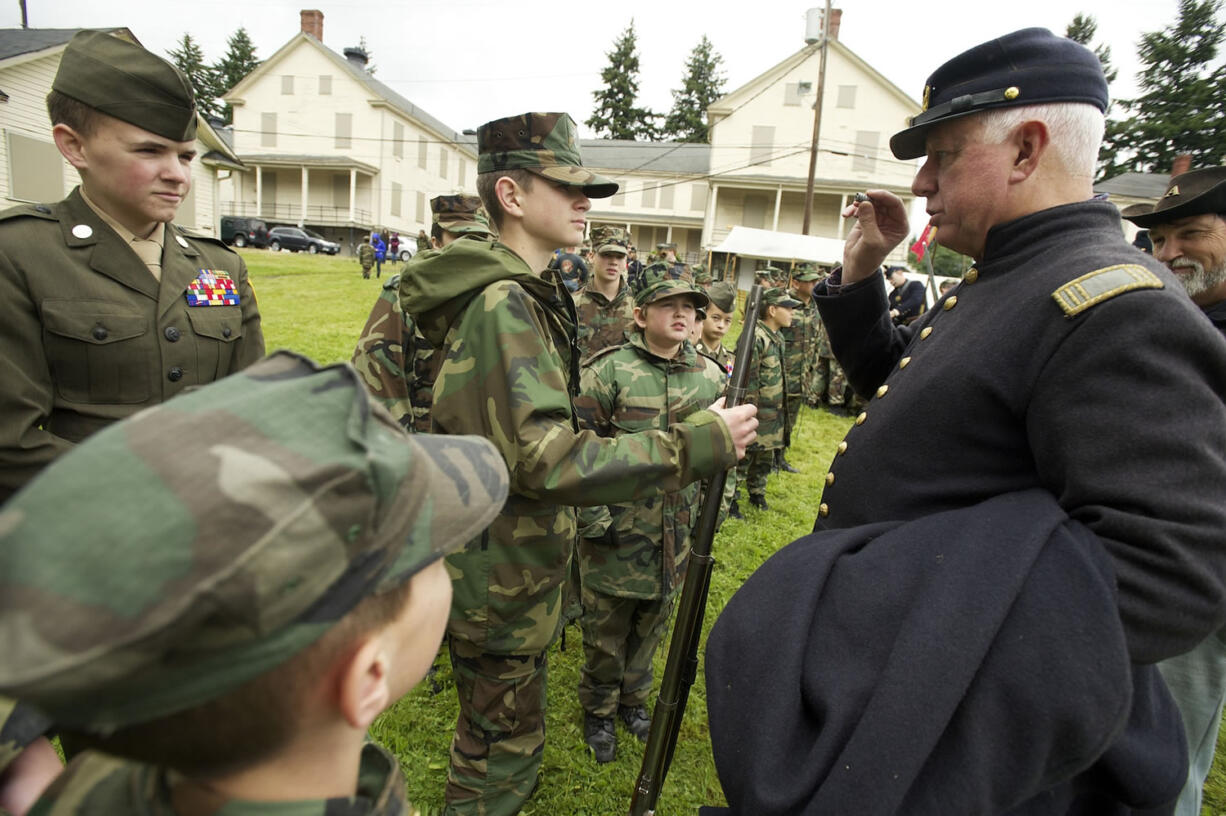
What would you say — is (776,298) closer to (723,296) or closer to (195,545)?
(723,296)

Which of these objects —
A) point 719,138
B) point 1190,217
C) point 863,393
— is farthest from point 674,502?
point 719,138

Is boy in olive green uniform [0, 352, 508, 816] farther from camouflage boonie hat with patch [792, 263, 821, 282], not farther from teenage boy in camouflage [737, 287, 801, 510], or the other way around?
camouflage boonie hat with patch [792, 263, 821, 282]

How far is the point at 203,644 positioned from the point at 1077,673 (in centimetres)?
131

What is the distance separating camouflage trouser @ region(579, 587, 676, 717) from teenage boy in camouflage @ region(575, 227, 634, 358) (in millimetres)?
4338

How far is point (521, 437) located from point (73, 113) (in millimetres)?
1893

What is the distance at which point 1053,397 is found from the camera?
129cm

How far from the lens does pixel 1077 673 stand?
3.56 ft

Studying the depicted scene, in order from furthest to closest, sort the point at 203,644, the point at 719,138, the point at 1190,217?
1. the point at 719,138
2. the point at 1190,217
3. the point at 203,644

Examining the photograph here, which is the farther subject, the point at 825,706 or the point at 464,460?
the point at 825,706

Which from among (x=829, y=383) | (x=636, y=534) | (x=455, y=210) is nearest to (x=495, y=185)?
(x=636, y=534)

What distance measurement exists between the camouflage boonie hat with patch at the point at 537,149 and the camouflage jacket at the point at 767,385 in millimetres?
4497

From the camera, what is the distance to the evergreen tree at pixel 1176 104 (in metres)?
38.8

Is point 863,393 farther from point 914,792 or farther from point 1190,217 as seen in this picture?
point 1190,217

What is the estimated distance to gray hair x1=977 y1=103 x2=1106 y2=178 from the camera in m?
1.50
